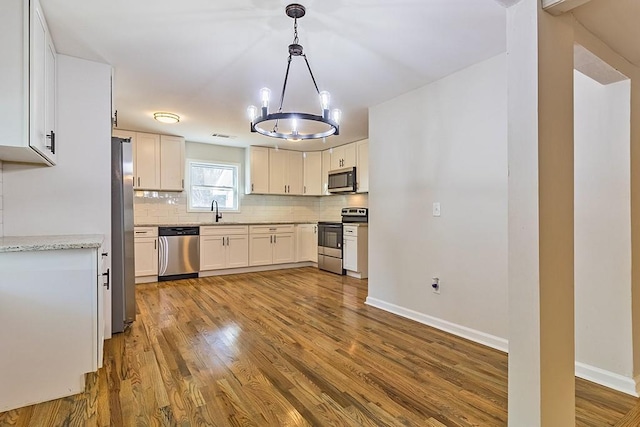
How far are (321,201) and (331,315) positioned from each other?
3.97 m

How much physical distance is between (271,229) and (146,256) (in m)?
2.03

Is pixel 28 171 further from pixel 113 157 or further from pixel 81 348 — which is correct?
pixel 81 348

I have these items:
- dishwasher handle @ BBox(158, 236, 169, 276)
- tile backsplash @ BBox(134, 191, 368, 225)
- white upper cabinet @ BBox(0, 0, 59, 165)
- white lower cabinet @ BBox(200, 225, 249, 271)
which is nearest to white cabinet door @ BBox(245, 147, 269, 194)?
tile backsplash @ BBox(134, 191, 368, 225)

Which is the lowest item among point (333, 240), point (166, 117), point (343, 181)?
point (333, 240)

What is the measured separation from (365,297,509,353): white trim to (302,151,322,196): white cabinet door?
314 cm

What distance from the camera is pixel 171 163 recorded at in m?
5.37

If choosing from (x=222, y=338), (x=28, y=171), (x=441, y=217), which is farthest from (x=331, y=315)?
(x=28, y=171)

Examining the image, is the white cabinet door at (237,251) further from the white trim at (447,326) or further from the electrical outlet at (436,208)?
the electrical outlet at (436,208)

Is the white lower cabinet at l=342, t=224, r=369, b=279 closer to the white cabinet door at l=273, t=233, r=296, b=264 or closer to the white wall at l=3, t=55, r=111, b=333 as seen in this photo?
the white cabinet door at l=273, t=233, r=296, b=264

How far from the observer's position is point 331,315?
343 cm

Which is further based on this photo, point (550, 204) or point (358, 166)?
point (358, 166)

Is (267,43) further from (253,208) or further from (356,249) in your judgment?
(253,208)

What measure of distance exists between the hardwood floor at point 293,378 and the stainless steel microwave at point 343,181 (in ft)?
8.52

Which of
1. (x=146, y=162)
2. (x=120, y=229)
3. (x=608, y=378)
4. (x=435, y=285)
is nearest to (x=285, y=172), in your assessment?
(x=146, y=162)
